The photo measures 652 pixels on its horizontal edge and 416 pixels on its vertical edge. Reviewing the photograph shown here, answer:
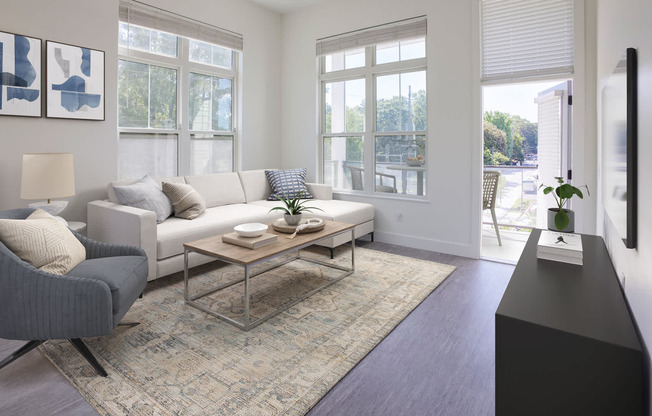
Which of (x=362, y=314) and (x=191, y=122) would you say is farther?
(x=191, y=122)

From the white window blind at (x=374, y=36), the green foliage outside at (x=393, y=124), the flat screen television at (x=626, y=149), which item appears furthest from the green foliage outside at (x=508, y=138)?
the flat screen television at (x=626, y=149)

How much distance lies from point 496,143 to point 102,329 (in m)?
5.94

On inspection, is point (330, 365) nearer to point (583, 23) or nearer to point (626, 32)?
point (626, 32)

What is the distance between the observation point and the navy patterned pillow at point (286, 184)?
15.3ft

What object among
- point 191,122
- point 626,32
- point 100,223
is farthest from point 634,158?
point 191,122

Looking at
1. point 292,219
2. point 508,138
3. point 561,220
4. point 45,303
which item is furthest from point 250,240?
point 508,138

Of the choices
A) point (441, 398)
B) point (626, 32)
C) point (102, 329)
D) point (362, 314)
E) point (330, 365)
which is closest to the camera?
point (626, 32)

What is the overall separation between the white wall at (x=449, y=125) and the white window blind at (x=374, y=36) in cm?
7

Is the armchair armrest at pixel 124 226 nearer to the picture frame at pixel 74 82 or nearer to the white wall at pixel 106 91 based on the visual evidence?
the white wall at pixel 106 91

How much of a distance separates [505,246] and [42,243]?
4637 millimetres

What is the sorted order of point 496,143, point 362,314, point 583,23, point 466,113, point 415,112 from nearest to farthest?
1. point 362,314
2. point 583,23
3. point 466,113
4. point 415,112
5. point 496,143

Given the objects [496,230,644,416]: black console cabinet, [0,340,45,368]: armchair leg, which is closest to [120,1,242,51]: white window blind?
[0,340,45,368]: armchair leg

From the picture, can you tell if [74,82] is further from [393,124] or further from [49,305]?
[393,124]

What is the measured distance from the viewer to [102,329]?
1.88m
